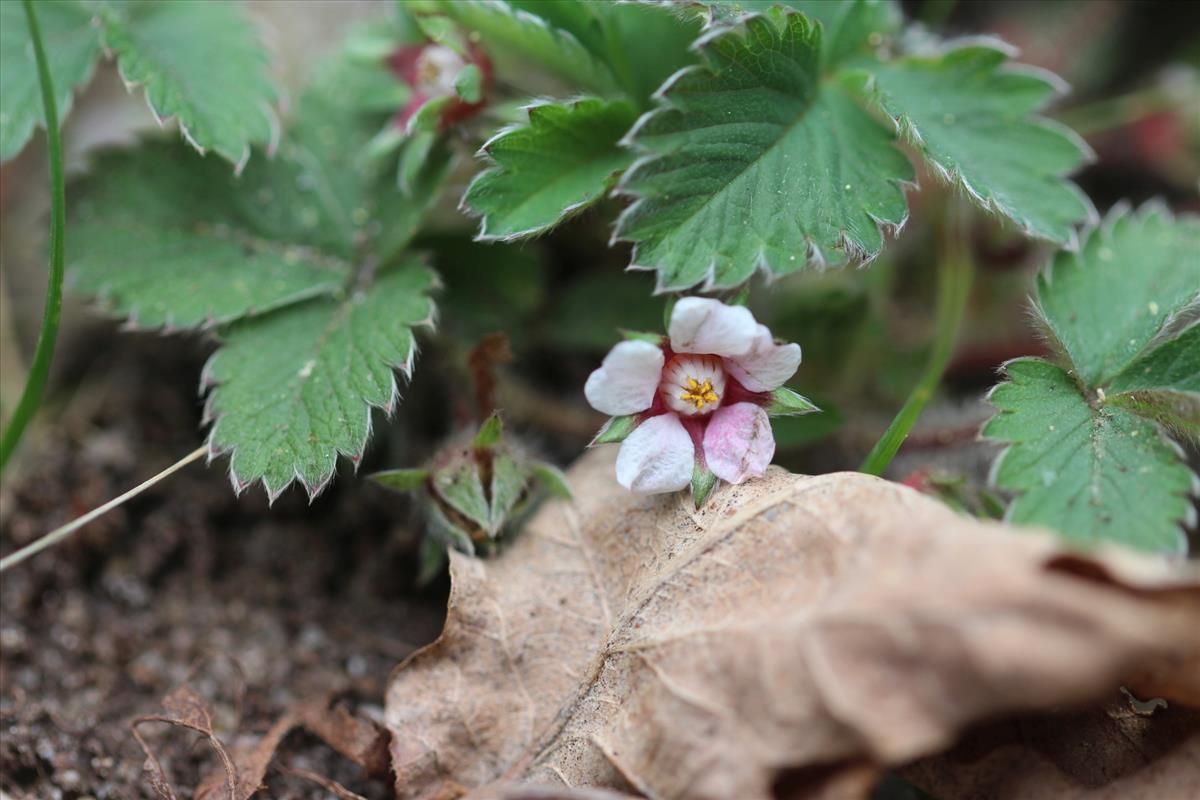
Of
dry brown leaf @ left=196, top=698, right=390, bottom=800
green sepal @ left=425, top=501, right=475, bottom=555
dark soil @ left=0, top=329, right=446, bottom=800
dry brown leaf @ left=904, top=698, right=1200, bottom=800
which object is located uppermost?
dry brown leaf @ left=904, top=698, right=1200, bottom=800

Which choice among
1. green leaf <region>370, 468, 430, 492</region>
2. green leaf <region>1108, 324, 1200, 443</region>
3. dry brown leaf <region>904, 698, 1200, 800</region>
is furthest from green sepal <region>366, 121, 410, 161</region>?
dry brown leaf <region>904, 698, 1200, 800</region>

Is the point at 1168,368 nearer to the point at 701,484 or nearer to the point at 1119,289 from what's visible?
the point at 1119,289

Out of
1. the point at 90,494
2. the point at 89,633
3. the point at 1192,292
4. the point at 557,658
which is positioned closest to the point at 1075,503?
the point at 1192,292

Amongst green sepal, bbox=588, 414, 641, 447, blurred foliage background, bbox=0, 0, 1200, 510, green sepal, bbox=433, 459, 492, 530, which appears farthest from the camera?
blurred foliage background, bbox=0, 0, 1200, 510

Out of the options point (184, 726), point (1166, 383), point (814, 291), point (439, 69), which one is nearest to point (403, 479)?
point (184, 726)

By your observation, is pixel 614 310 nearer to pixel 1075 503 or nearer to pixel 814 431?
pixel 814 431

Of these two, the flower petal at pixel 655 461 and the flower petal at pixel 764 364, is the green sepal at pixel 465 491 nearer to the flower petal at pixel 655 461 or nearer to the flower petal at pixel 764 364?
the flower petal at pixel 655 461

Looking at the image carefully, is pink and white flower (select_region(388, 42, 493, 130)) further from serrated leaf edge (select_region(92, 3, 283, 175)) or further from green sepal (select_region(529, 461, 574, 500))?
green sepal (select_region(529, 461, 574, 500))
